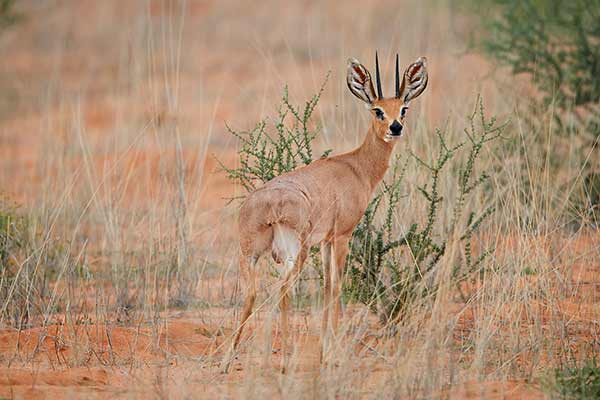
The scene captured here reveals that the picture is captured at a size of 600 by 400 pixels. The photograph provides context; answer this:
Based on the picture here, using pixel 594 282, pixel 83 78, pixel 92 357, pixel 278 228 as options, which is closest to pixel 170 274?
pixel 92 357

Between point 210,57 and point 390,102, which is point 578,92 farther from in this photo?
point 210,57

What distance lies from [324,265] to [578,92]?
14.0ft

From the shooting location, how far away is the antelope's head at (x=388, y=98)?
18.4 feet

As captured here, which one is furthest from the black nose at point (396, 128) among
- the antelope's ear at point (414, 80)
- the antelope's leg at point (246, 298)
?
the antelope's leg at point (246, 298)

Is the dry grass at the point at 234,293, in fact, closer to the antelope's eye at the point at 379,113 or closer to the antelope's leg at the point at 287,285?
the antelope's leg at the point at 287,285

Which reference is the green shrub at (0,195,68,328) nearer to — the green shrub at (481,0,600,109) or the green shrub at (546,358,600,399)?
the green shrub at (546,358,600,399)

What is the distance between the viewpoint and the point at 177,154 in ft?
23.7

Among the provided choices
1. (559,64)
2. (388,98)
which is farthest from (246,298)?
(559,64)

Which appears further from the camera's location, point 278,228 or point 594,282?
point 594,282

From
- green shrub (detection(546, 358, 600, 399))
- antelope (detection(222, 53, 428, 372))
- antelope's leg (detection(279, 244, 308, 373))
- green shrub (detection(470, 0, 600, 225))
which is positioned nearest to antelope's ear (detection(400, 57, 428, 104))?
antelope (detection(222, 53, 428, 372))

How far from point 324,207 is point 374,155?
68 centimetres

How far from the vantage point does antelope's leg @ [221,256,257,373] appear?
4823 mm

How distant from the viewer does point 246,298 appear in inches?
192

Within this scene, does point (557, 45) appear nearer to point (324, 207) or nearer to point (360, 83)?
point (360, 83)
